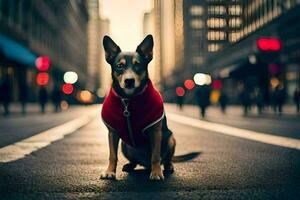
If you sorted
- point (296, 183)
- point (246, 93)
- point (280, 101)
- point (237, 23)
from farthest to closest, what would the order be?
point (237, 23) → point (246, 93) → point (280, 101) → point (296, 183)

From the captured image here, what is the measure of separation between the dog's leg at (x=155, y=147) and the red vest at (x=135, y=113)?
0.24 feet

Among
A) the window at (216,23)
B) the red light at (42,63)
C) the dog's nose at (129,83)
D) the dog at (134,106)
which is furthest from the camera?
the window at (216,23)

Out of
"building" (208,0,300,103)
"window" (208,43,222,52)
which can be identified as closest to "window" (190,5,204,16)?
"window" (208,43,222,52)

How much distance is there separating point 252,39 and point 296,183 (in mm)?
44070

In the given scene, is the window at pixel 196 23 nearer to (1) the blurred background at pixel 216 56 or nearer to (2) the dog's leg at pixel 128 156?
(1) the blurred background at pixel 216 56

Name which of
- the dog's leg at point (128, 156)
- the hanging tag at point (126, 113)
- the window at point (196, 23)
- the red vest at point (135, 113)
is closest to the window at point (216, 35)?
the window at point (196, 23)

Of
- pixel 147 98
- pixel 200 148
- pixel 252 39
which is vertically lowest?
pixel 200 148

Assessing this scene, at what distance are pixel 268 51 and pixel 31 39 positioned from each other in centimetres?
2190

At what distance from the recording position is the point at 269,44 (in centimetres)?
3584

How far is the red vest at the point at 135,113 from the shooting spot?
4.09 metres

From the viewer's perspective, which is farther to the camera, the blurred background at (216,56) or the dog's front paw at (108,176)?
the blurred background at (216,56)

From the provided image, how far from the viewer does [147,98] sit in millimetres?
Result: 4129

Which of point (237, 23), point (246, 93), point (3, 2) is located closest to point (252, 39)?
point (237, 23)

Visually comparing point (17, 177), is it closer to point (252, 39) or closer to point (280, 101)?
point (280, 101)
